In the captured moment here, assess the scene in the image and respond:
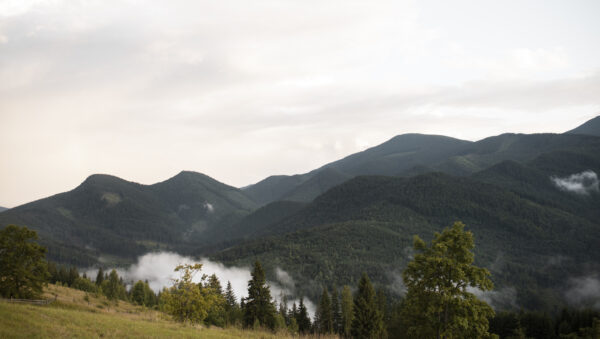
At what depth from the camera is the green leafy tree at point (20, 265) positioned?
4119cm

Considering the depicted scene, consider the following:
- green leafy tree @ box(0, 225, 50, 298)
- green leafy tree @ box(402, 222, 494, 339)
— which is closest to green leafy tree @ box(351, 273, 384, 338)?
green leafy tree @ box(402, 222, 494, 339)

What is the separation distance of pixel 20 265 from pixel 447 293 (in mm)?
47422

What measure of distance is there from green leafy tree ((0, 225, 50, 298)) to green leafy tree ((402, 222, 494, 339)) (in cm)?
4409

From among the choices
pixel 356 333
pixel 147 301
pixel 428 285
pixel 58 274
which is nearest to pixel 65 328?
pixel 428 285

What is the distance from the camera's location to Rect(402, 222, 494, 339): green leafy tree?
22625 mm

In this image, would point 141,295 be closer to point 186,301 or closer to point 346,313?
point 346,313

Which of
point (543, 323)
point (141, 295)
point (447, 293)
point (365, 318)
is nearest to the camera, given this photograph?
point (447, 293)

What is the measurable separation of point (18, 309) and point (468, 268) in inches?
996

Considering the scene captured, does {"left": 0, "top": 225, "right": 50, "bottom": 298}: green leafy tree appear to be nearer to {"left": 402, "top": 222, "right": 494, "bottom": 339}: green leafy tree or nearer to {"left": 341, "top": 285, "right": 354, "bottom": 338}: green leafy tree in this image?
{"left": 402, "top": 222, "right": 494, "bottom": 339}: green leafy tree

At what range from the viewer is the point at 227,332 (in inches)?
763

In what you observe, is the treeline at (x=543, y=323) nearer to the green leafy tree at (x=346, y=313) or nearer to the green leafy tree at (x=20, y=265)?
the green leafy tree at (x=346, y=313)

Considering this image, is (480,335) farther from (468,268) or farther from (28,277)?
(28,277)

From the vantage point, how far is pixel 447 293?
898 inches

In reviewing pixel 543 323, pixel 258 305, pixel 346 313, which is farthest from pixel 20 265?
pixel 543 323
